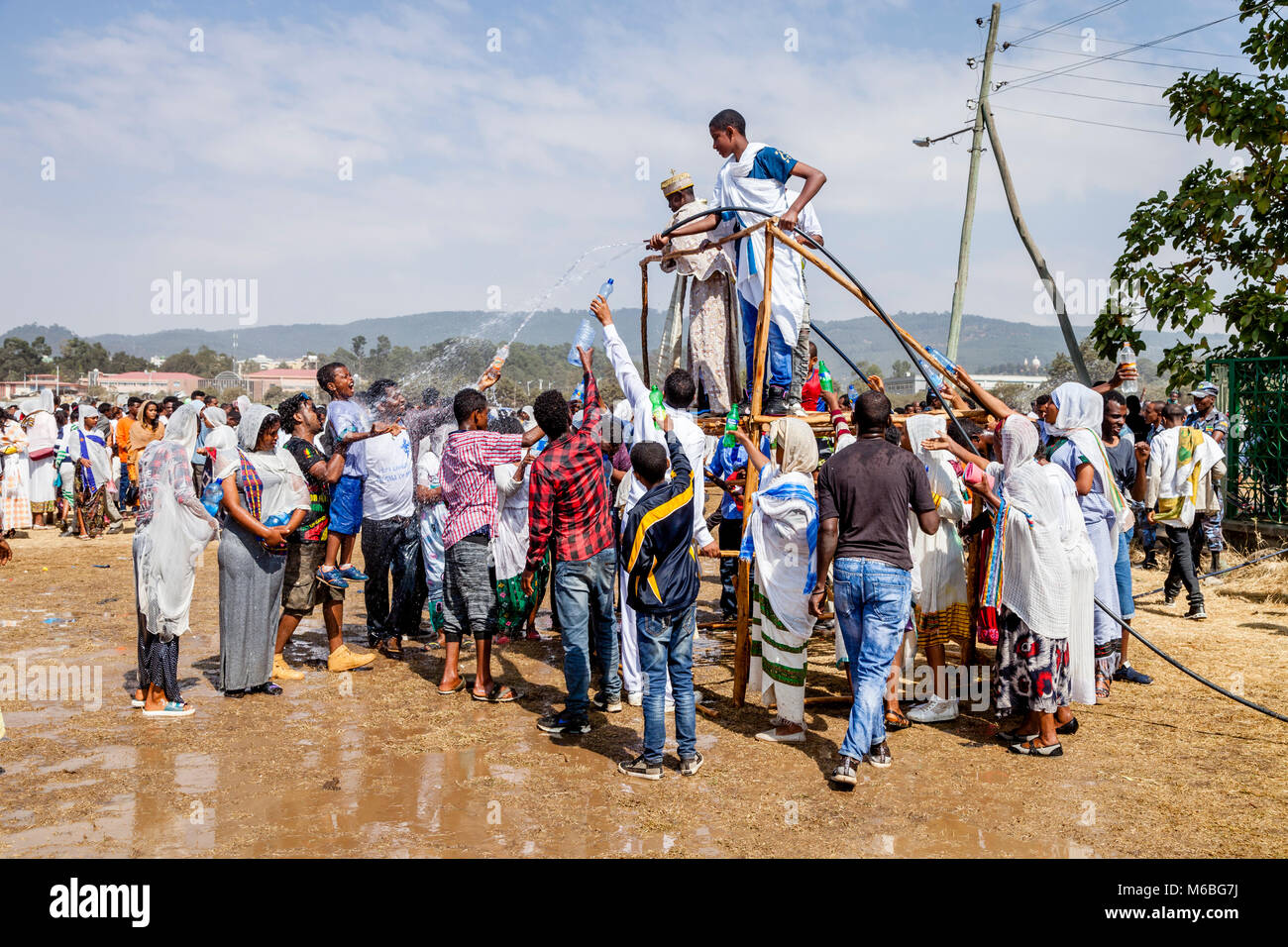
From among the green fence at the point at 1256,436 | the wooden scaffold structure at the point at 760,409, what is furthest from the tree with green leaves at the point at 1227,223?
the wooden scaffold structure at the point at 760,409

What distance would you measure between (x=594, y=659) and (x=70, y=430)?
11.3m

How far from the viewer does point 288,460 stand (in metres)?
6.65

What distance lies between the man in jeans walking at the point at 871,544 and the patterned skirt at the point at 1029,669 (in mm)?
858

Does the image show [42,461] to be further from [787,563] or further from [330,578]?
[787,563]

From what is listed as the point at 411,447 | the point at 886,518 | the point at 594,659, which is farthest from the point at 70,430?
the point at 886,518

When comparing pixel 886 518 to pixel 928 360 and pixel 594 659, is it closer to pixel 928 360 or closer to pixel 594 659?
pixel 928 360

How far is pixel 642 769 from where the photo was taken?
17.1 ft

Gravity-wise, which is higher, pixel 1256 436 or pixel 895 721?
pixel 1256 436

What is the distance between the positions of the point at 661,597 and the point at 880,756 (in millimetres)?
1617

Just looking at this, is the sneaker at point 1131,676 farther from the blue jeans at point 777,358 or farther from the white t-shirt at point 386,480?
the white t-shirt at point 386,480

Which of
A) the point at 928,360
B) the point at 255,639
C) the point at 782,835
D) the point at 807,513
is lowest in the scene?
the point at 782,835

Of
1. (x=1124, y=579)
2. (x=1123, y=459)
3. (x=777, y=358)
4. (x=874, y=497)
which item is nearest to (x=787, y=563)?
(x=874, y=497)

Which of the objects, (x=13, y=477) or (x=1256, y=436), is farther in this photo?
(x=13, y=477)

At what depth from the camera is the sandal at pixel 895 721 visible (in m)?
6.11
